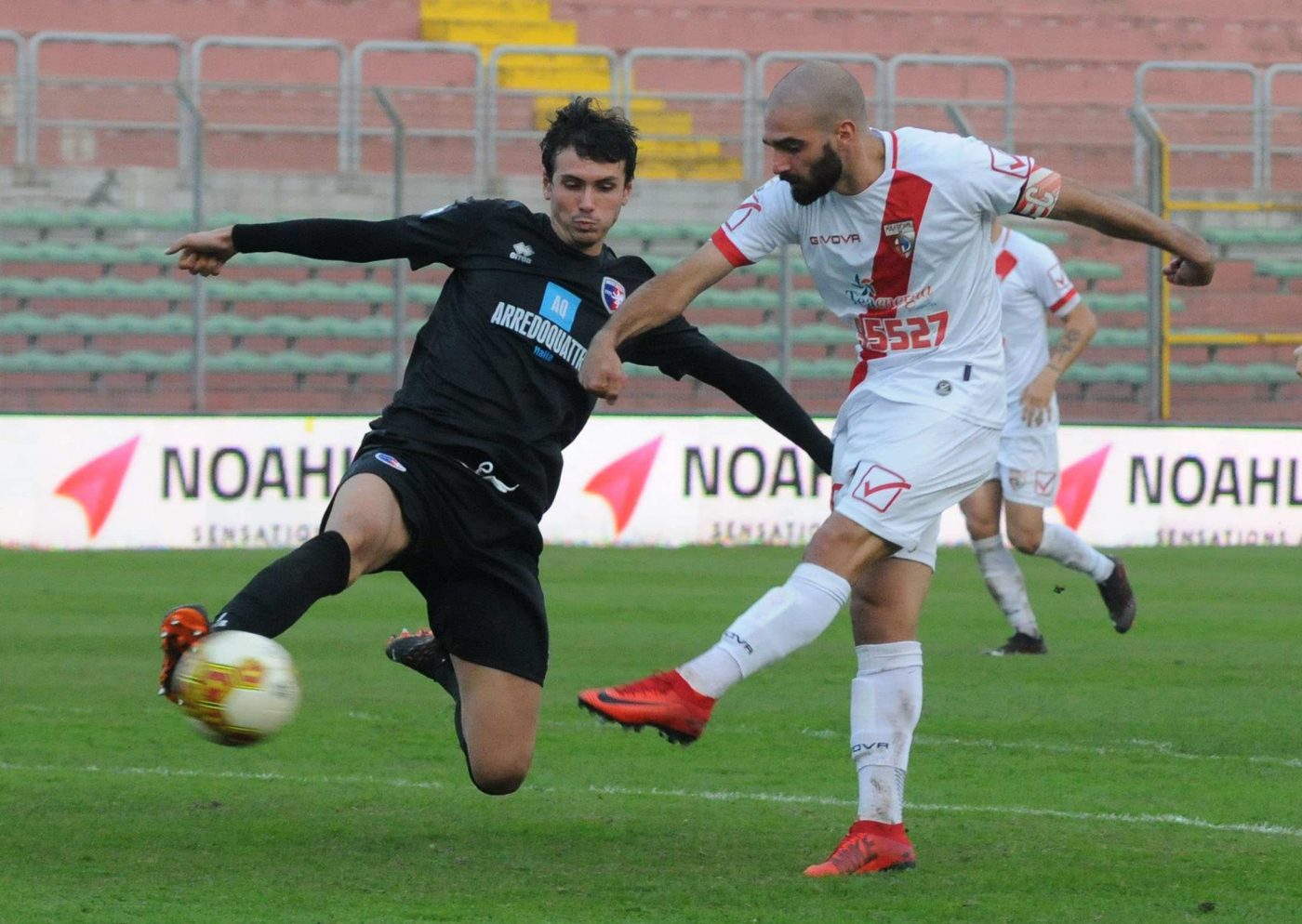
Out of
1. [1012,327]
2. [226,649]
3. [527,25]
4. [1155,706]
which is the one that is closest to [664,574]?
[1012,327]

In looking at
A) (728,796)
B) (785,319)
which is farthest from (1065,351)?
(785,319)

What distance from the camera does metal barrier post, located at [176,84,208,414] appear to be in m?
16.0

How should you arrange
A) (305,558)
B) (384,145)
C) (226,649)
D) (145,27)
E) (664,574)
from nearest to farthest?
(226,649), (305,558), (664,574), (384,145), (145,27)

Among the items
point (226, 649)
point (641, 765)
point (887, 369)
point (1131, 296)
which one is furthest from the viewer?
point (1131, 296)

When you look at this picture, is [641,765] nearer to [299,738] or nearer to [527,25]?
[299,738]

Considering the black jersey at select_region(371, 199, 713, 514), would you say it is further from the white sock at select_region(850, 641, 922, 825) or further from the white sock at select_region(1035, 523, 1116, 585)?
the white sock at select_region(1035, 523, 1116, 585)

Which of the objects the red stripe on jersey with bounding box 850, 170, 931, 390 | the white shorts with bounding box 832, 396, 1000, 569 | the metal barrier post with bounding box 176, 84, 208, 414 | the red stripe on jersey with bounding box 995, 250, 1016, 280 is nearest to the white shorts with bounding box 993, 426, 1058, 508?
the red stripe on jersey with bounding box 995, 250, 1016, 280

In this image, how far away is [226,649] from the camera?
4.74m

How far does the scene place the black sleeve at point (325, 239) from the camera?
5.55 m

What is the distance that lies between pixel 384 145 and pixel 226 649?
1257cm

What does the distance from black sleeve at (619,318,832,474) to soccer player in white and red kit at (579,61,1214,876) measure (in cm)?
36

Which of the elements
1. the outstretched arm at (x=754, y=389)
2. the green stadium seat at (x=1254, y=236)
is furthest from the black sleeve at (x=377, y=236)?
the green stadium seat at (x=1254, y=236)

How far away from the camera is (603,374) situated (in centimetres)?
504

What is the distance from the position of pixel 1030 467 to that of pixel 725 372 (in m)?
4.67
